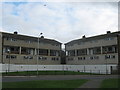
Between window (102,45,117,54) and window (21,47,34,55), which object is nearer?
window (102,45,117,54)

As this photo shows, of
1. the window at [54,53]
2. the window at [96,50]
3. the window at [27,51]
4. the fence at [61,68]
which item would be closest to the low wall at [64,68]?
the fence at [61,68]

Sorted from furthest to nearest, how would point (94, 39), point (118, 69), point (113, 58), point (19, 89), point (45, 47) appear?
point (45, 47)
point (94, 39)
point (113, 58)
point (118, 69)
point (19, 89)

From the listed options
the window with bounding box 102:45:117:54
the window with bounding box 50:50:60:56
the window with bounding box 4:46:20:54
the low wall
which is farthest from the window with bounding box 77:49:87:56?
the window with bounding box 4:46:20:54

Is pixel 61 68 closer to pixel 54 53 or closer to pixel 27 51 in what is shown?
pixel 54 53

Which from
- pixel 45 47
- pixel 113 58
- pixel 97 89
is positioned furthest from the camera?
pixel 45 47

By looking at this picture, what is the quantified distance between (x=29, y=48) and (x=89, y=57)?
18883 millimetres

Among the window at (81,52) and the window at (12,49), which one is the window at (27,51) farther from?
the window at (81,52)

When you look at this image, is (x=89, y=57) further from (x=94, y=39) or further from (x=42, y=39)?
(x=42, y=39)

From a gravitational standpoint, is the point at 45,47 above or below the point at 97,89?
above

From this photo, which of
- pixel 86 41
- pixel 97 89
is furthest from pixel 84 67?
pixel 97 89

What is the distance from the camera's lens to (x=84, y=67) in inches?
2544

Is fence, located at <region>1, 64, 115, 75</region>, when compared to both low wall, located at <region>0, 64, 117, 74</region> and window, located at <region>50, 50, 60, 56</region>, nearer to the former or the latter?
low wall, located at <region>0, 64, 117, 74</region>

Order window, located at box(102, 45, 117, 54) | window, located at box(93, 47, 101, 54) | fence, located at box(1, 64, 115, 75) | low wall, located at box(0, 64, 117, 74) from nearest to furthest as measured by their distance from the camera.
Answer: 1. fence, located at box(1, 64, 115, 75)
2. low wall, located at box(0, 64, 117, 74)
3. window, located at box(102, 45, 117, 54)
4. window, located at box(93, 47, 101, 54)

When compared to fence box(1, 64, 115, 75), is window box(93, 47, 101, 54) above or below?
above
